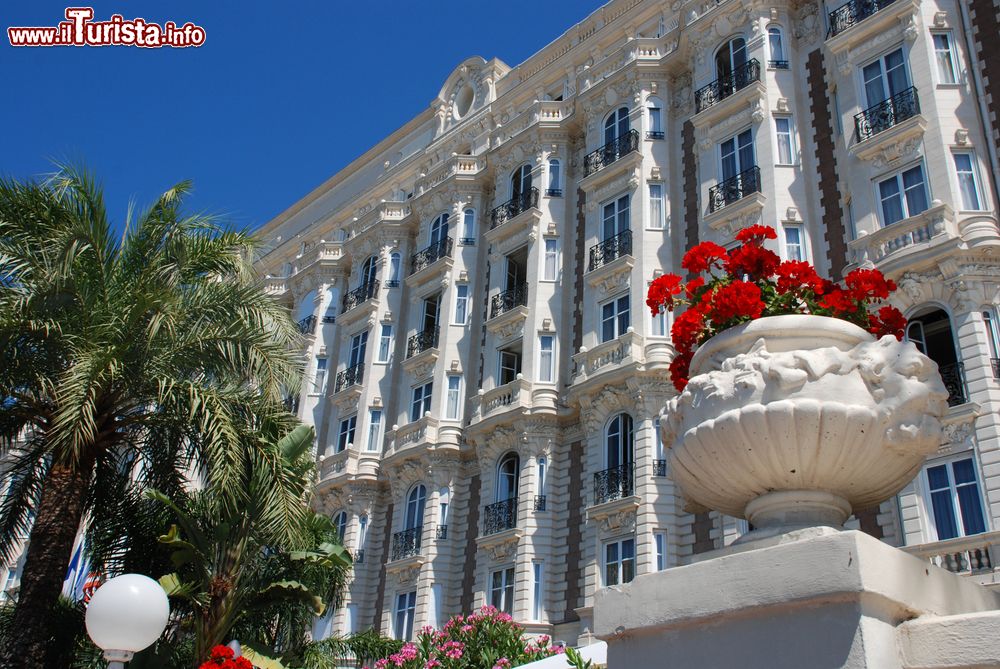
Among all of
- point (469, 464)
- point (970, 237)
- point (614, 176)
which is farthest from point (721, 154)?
point (469, 464)

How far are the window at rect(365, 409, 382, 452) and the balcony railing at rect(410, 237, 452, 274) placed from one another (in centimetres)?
542

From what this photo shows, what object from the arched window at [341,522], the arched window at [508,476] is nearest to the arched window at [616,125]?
the arched window at [508,476]

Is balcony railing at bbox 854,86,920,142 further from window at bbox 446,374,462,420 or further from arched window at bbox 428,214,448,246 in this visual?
arched window at bbox 428,214,448,246

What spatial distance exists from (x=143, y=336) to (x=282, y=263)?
33287 mm

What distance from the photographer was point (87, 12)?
1844cm

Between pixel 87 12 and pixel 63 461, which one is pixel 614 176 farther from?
pixel 63 461

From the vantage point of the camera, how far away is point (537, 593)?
24.3 meters

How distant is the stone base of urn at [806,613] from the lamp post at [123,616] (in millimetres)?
4185

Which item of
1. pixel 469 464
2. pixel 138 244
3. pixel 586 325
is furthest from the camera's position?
pixel 469 464

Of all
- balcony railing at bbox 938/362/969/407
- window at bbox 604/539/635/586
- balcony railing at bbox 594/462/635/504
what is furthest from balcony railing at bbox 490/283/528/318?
balcony railing at bbox 938/362/969/407

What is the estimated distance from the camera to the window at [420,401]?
30.9 m

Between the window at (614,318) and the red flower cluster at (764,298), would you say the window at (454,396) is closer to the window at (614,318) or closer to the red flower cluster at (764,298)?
the window at (614,318)

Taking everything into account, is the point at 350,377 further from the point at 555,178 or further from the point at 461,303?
the point at 555,178

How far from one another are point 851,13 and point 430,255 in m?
16.2
